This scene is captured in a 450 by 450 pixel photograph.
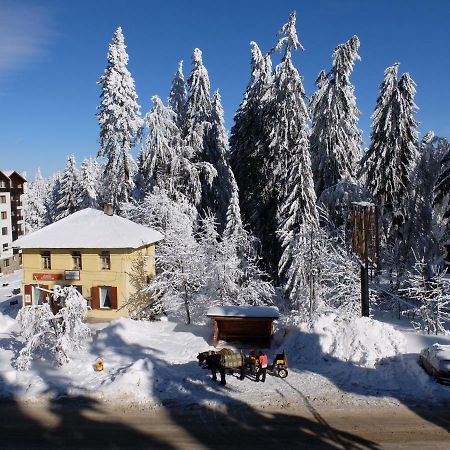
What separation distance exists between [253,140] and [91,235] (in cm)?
1946

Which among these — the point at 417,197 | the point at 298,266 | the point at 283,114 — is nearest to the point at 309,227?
the point at 298,266

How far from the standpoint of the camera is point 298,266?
28.6 metres

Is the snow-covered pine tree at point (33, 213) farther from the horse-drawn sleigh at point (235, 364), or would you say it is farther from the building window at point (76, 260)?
the horse-drawn sleigh at point (235, 364)

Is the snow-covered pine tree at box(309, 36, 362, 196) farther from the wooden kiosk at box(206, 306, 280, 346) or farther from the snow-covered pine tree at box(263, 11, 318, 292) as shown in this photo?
the wooden kiosk at box(206, 306, 280, 346)

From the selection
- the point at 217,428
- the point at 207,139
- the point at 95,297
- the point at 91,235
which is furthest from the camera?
the point at 207,139

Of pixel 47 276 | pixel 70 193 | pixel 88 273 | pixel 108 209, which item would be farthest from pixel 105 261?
pixel 70 193

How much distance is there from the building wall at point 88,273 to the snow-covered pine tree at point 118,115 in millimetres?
10814

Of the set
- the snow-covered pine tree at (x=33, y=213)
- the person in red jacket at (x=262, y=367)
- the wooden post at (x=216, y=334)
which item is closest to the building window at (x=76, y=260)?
the wooden post at (x=216, y=334)

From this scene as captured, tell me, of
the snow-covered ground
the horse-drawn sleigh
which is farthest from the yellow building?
the horse-drawn sleigh

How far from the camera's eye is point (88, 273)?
29.8 metres

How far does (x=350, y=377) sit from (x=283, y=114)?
23355 mm

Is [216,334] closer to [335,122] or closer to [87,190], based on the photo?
[335,122]

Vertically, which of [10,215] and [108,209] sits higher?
[10,215]

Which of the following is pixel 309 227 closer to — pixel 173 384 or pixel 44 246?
pixel 173 384
